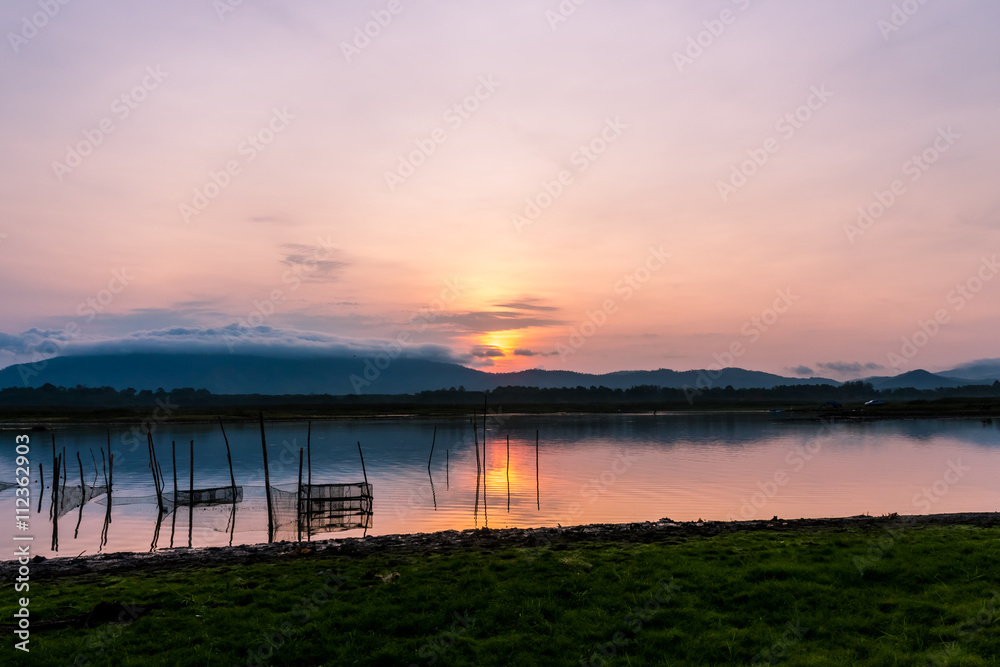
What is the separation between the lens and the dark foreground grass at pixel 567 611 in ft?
31.7

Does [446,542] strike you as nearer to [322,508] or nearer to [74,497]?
[322,508]

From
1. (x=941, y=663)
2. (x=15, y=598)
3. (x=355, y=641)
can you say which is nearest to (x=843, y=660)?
(x=941, y=663)

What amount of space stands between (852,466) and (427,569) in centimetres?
4590

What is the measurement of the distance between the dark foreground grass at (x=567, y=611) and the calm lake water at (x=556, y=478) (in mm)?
14757

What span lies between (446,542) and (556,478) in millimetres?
27225

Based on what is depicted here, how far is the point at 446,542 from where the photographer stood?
788 inches

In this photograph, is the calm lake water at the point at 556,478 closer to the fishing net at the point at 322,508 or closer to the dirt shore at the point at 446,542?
the fishing net at the point at 322,508

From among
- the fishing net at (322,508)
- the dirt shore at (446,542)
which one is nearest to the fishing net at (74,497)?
the fishing net at (322,508)

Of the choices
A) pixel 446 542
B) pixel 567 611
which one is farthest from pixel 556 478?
pixel 567 611

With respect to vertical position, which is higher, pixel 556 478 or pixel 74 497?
pixel 74 497

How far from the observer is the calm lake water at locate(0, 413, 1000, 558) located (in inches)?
1215

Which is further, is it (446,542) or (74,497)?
(74,497)

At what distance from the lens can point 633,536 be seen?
1972cm

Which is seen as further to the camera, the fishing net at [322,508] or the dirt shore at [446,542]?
the fishing net at [322,508]
